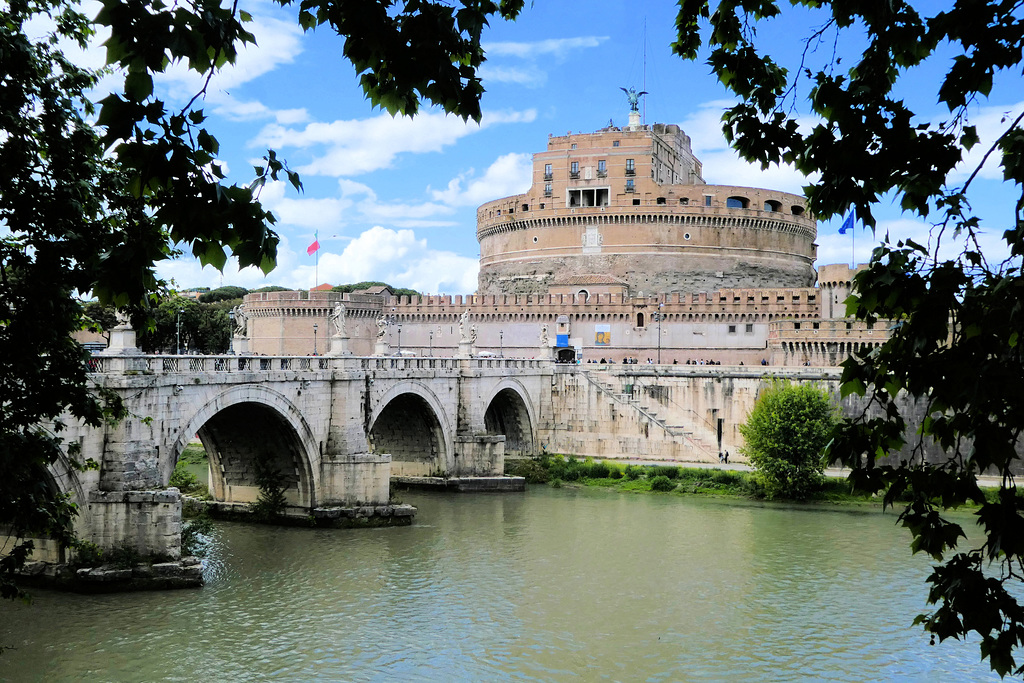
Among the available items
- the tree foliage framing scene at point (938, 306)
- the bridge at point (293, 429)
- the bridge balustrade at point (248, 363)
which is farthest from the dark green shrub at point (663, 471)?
the tree foliage framing scene at point (938, 306)

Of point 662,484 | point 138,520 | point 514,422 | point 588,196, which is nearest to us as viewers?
point 138,520

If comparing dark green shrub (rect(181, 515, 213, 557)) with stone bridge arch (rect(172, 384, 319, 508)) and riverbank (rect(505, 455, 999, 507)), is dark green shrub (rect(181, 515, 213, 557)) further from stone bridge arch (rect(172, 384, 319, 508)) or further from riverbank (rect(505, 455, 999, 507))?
riverbank (rect(505, 455, 999, 507))

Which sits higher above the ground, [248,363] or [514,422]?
[248,363]

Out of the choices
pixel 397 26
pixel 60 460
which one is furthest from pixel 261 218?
pixel 60 460

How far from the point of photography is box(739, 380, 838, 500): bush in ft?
88.2

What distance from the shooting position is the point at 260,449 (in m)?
21.9

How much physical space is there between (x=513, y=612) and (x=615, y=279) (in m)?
35.8

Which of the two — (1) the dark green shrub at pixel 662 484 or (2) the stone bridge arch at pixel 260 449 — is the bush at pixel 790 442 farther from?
(2) the stone bridge arch at pixel 260 449

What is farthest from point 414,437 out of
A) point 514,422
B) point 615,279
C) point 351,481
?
point 615,279

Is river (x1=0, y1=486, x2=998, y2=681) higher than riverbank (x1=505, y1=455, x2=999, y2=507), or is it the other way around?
riverbank (x1=505, y1=455, x2=999, y2=507)

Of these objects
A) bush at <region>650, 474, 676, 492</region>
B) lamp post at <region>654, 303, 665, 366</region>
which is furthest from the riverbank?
lamp post at <region>654, 303, 665, 366</region>

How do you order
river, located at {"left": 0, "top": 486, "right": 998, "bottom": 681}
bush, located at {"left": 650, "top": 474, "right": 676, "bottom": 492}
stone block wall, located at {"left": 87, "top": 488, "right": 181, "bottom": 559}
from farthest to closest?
bush, located at {"left": 650, "top": 474, "right": 676, "bottom": 492} → stone block wall, located at {"left": 87, "top": 488, "right": 181, "bottom": 559} → river, located at {"left": 0, "top": 486, "right": 998, "bottom": 681}

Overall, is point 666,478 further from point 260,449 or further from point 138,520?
point 138,520

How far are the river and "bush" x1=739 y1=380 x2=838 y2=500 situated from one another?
13.0 feet
